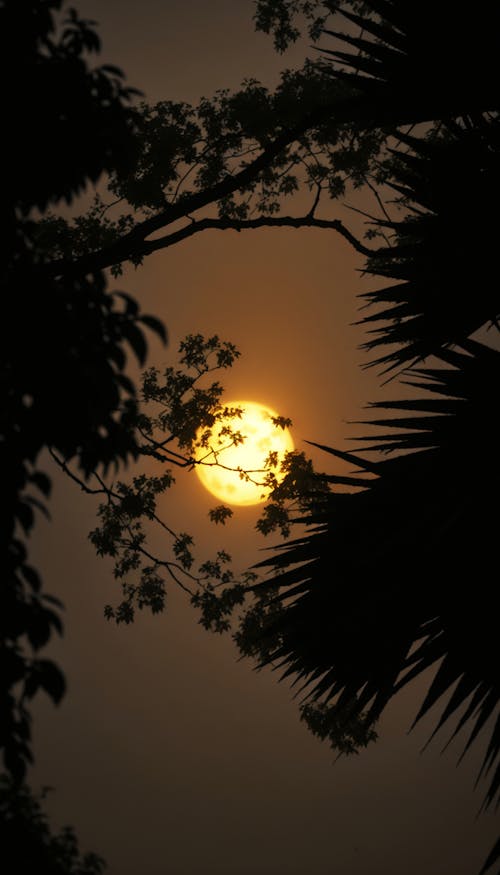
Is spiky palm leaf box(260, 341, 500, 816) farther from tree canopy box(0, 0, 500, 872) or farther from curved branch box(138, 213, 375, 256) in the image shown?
curved branch box(138, 213, 375, 256)

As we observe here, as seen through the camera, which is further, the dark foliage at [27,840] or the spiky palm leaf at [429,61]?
the spiky palm leaf at [429,61]

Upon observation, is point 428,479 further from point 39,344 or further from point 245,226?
point 245,226

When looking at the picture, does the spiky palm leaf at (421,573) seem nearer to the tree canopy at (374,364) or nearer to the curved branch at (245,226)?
the tree canopy at (374,364)

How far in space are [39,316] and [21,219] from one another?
0.43 metres

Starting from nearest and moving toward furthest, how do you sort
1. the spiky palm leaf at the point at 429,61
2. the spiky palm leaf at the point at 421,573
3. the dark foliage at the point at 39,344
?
the dark foliage at the point at 39,344
the spiky palm leaf at the point at 421,573
the spiky palm leaf at the point at 429,61

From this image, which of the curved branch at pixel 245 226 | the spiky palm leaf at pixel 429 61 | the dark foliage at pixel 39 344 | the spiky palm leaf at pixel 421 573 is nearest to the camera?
the dark foliage at pixel 39 344

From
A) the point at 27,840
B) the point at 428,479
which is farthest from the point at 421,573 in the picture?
the point at 27,840

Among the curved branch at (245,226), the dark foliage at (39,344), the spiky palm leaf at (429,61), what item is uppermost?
the curved branch at (245,226)

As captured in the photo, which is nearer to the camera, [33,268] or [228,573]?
[33,268]

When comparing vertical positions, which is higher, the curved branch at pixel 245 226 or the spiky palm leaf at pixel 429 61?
the curved branch at pixel 245 226

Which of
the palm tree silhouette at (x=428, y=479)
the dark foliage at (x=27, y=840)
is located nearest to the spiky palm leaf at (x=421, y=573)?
the palm tree silhouette at (x=428, y=479)

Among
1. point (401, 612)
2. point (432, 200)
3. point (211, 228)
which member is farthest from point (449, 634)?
point (211, 228)

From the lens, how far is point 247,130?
8.88m

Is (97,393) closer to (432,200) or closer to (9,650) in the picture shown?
(9,650)
